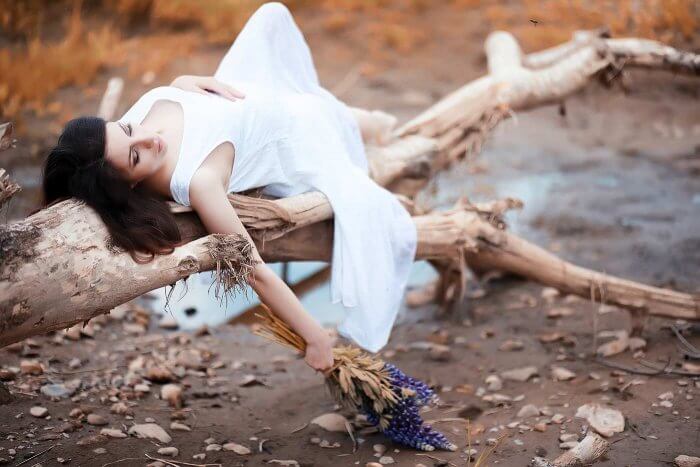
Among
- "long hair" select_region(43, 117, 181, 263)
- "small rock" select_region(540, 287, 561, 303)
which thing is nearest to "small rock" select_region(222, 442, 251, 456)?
"long hair" select_region(43, 117, 181, 263)

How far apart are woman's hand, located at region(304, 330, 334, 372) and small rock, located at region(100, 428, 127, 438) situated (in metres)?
0.86

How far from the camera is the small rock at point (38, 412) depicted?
330cm

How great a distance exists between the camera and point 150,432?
10.8 feet

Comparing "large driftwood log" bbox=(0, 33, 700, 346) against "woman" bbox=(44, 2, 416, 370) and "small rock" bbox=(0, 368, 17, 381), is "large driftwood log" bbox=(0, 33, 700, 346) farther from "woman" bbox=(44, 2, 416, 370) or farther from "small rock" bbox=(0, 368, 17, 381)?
"small rock" bbox=(0, 368, 17, 381)

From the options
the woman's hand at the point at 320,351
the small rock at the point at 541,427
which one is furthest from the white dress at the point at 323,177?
the small rock at the point at 541,427

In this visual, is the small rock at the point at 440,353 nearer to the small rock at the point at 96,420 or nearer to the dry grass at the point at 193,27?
the small rock at the point at 96,420

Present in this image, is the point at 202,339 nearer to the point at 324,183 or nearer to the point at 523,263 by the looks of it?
the point at 324,183

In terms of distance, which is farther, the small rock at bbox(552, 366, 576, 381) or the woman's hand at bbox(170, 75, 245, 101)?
the small rock at bbox(552, 366, 576, 381)

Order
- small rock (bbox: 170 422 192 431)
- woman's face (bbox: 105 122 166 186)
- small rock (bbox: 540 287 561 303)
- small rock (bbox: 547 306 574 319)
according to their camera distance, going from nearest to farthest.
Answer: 1. woman's face (bbox: 105 122 166 186)
2. small rock (bbox: 170 422 192 431)
3. small rock (bbox: 547 306 574 319)
4. small rock (bbox: 540 287 561 303)

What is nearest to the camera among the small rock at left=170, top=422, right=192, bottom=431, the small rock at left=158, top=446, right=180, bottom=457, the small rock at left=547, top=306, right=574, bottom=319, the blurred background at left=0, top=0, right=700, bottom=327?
the small rock at left=158, top=446, right=180, bottom=457

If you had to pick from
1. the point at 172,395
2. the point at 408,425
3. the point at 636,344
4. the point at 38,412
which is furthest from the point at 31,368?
the point at 636,344

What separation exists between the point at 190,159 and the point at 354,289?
0.92m

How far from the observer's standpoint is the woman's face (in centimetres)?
290

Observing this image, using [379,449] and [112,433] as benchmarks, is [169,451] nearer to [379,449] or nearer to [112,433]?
[112,433]
